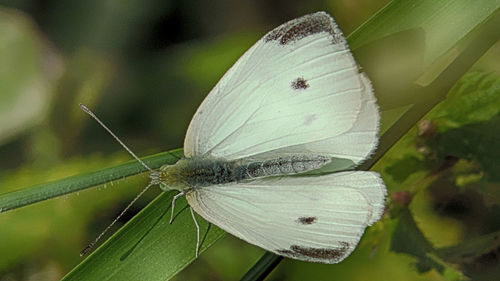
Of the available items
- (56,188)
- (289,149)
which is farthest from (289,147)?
(56,188)

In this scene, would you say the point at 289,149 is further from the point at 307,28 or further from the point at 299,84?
the point at 307,28

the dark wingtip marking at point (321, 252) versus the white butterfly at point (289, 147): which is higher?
the white butterfly at point (289, 147)

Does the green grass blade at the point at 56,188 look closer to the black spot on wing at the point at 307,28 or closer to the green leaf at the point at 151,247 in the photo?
the green leaf at the point at 151,247

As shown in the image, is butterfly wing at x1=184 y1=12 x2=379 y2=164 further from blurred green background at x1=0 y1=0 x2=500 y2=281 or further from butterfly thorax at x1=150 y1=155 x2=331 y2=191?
blurred green background at x1=0 y1=0 x2=500 y2=281

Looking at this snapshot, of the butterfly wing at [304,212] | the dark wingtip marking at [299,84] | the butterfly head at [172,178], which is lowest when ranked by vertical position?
the butterfly wing at [304,212]

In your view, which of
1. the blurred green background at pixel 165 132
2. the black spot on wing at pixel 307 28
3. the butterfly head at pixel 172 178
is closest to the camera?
the black spot on wing at pixel 307 28

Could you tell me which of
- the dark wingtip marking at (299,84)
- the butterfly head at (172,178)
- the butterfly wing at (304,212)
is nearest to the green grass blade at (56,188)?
the butterfly head at (172,178)

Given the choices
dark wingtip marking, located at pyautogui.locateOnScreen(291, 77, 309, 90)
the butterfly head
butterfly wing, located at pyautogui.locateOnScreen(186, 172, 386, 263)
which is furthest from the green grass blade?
dark wingtip marking, located at pyautogui.locateOnScreen(291, 77, 309, 90)
